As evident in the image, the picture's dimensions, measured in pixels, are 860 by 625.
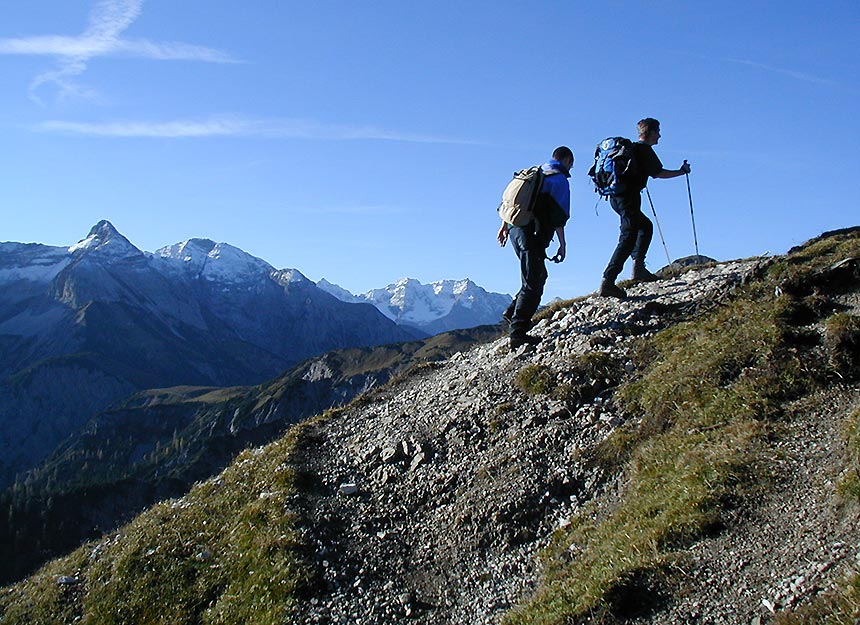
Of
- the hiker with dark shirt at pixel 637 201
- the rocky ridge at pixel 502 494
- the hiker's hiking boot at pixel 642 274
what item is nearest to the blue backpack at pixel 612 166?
the hiker with dark shirt at pixel 637 201

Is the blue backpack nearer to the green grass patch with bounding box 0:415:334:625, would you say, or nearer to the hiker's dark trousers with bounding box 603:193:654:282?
the hiker's dark trousers with bounding box 603:193:654:282

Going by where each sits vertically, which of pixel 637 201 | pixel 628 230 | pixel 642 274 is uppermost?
pixel 637 201

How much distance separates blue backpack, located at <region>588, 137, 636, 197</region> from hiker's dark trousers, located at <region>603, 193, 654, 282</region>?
36 centimetres

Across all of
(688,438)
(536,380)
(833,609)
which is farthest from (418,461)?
(833,609)

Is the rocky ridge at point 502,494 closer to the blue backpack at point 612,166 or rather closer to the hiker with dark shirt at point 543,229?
the hiker with dark shirt at point 543,229

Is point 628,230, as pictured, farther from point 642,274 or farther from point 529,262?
point 642,274

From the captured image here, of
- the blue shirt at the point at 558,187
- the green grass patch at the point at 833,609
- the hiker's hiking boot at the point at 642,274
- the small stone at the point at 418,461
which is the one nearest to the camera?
the green grass patch at the point at 833,609

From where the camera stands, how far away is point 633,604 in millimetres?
8484

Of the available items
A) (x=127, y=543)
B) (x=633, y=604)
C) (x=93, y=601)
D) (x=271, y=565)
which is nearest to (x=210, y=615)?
(x=271, y=565)

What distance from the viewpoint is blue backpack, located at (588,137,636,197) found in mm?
17094

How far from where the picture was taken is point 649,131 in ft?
57.0

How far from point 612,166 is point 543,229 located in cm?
232

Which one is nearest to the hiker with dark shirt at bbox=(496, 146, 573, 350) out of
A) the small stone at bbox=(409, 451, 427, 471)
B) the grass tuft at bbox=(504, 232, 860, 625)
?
the grass tuft at bbox=(504, 232, 860, 625)

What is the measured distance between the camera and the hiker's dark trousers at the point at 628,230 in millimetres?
17734
